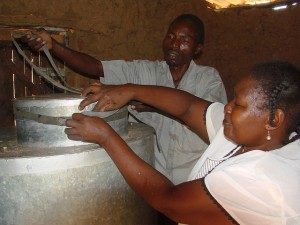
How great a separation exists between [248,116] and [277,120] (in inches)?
3.9

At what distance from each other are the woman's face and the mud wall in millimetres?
1685

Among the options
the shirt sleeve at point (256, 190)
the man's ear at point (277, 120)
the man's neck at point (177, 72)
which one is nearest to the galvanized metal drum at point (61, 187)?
the shirt sleeve at point (256, 190)

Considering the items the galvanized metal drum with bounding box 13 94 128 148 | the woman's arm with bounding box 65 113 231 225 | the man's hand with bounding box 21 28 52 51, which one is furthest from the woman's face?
the man's hand with bounding box 21 28 52 51

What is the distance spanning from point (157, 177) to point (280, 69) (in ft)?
1.97

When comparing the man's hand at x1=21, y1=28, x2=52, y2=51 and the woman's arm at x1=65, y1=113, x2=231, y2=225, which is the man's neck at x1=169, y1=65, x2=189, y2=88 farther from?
the woman's arm at x1=65, y1=113, x2=231, y2=225

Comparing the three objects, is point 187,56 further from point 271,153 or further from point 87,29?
point 271,153

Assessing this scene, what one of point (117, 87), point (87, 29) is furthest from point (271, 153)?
point (87, 29)

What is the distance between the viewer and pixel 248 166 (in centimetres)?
112

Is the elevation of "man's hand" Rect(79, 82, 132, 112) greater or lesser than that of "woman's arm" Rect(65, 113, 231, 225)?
greater

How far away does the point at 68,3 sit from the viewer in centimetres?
252

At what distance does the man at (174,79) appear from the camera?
2260 millimetres

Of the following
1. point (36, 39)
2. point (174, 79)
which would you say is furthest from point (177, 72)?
point (36, 39)

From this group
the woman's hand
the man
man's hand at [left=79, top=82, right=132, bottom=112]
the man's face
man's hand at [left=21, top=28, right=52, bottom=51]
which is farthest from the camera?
the man's face

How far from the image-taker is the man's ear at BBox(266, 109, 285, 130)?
115 cm
